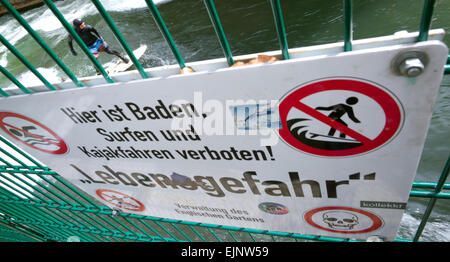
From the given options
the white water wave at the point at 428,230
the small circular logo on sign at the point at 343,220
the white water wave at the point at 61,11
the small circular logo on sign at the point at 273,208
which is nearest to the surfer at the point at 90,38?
the white water wave at the point at 61,11

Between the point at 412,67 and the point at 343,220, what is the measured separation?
79cm

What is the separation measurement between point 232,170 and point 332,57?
0.61 metres

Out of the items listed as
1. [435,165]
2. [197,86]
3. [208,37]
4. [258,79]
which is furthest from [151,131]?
[208,37]

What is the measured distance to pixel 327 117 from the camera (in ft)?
2.44

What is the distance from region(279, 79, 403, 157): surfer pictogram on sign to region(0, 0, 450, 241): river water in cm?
229

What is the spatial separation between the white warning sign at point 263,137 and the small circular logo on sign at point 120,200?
16cm

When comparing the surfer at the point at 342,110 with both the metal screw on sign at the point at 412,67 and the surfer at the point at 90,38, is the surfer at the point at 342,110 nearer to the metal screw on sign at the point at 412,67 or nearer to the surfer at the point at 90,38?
the metal screw on sign at the point at 412,67

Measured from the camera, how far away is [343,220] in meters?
1.12

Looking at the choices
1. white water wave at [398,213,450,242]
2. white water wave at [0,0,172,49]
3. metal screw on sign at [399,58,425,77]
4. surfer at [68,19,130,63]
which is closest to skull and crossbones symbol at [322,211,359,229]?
metal screw on sign at [399,58,425,77]

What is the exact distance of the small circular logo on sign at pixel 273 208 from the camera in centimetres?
116

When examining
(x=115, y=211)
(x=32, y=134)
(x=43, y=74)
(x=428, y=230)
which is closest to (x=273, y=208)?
(x=115, y=211)

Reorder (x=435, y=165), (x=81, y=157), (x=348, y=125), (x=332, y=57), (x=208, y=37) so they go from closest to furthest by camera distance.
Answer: (x=332, y=57) → (x=348, y=125) → (x=81, y=157) → (x=435, y=165) → (x=208, y=37)

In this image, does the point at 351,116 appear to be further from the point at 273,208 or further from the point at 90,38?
A: the point at 90,38
